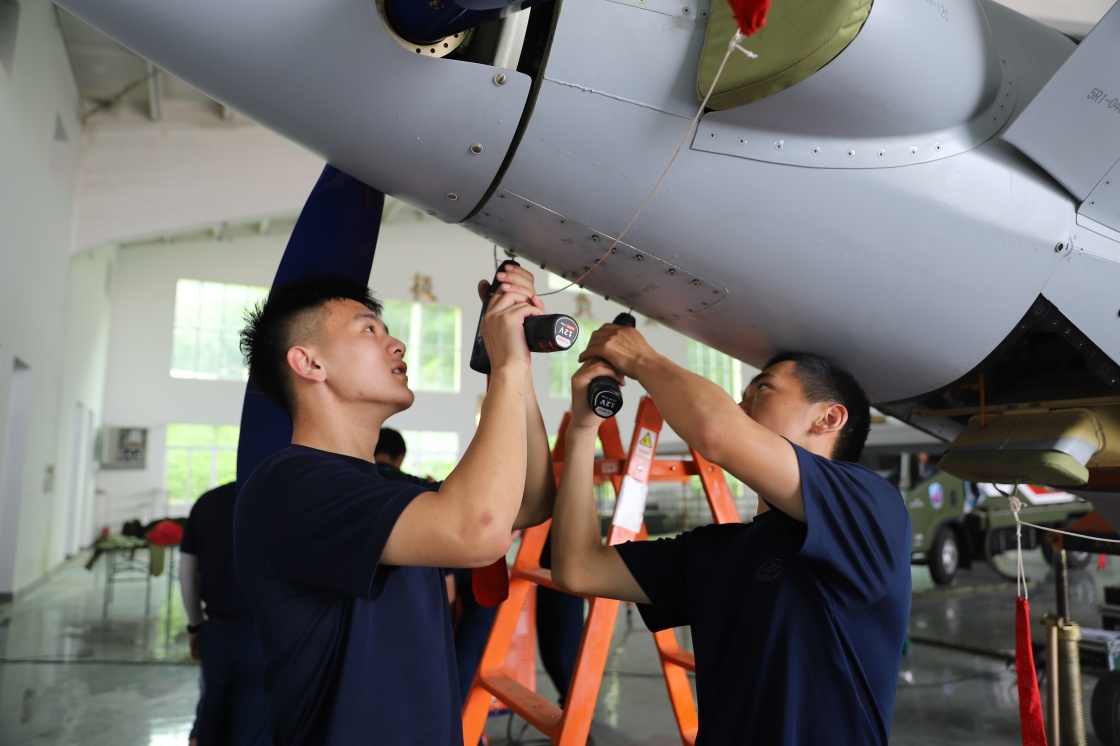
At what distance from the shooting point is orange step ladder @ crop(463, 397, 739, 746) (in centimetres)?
254

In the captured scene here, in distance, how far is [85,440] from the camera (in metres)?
15.7

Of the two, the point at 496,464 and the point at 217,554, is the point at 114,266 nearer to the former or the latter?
the point at 217,554

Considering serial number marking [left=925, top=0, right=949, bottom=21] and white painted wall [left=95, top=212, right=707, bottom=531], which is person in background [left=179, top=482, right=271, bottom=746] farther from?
white painted wall [left=95, top=212, right=707, bottom=531]

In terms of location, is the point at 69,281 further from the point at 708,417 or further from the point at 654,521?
the point at 708,417

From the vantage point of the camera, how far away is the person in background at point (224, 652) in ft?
11.0

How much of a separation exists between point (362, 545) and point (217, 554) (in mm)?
2880

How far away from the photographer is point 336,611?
1.38m

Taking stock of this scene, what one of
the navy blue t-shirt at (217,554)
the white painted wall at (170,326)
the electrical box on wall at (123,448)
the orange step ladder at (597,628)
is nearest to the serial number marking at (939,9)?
the orange step ladder at (597,628)

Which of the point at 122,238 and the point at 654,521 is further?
the point at 654,521

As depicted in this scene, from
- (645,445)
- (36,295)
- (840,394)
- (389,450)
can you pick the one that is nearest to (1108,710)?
(645,445)

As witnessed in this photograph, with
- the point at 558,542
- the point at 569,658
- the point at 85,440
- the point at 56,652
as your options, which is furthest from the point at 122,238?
the point at 558,542

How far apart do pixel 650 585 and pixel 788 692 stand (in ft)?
1.54

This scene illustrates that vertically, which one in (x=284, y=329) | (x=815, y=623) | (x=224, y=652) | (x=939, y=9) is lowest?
(x=224, y=652)

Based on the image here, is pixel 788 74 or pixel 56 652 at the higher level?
pixel 788 74
